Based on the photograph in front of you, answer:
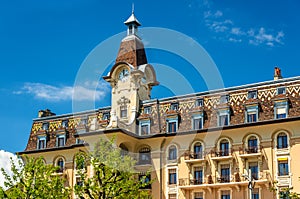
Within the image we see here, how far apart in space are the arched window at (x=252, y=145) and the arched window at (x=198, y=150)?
213 inches

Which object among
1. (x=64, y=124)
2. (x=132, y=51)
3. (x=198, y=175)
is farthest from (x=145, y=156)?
(x=132, y=51)

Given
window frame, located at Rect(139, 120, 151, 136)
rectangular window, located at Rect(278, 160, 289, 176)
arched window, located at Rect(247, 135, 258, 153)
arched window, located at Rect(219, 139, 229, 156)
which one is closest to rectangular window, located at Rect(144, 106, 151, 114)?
window frame, located at Rect(139, 120, 151, 136)

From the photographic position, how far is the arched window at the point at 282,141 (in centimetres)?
5389

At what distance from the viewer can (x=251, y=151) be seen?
181ft

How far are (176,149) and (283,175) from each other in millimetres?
12227

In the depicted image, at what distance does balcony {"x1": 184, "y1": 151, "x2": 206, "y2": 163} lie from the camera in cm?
5770

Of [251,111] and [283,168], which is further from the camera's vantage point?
[251,111]

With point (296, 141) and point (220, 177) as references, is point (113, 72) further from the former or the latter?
point (296, 141)

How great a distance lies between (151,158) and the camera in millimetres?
60750

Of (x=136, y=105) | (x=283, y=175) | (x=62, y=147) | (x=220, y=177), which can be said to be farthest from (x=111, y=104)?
(x=283, y=175)

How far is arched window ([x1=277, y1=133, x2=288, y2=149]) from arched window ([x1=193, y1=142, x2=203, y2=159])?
8409 millimetres

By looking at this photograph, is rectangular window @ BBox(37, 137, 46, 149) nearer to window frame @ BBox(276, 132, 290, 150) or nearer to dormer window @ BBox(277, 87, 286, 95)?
window frame @ BBox(276, 132, 290, 150)

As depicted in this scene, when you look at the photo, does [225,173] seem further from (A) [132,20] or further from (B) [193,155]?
(A) [132,20]

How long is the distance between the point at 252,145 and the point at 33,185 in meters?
22.4
